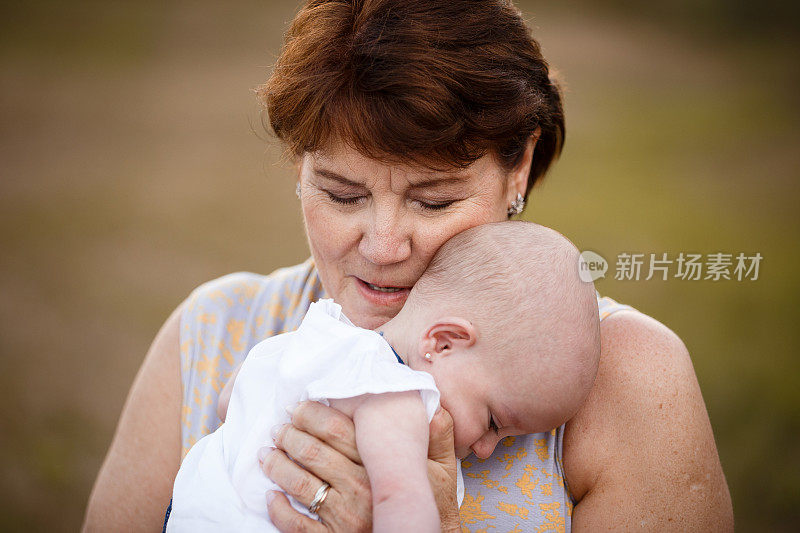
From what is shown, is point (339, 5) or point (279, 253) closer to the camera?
point (339, 5)

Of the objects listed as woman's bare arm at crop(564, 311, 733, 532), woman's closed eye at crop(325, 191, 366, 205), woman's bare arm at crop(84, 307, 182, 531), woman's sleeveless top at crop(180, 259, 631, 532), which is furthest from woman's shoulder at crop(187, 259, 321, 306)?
woman's bare arm at crop(564, 311, 733, 532)

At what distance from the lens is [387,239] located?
1.84m

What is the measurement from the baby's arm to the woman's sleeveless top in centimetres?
43

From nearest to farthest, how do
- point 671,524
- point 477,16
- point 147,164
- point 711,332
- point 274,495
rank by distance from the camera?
point 274,495 → point 671,524 → point 477,16 → point 711,332 → point 147,164

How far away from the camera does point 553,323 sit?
1.64 m

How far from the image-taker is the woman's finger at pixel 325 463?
1.57 metres

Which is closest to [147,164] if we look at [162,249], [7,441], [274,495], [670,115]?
[162,249]

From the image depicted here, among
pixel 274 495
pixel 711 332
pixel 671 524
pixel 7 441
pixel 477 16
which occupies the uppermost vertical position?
pixel 477 16

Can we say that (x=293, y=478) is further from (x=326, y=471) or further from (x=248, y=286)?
(x=248, y=286)

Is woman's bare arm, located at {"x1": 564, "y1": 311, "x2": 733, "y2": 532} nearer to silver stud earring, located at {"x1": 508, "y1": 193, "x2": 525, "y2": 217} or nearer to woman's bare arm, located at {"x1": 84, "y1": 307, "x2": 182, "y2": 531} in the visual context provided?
silver stud earring, located at {"x1": 508, "y1": 193, "x2": 525, "y2": 217}

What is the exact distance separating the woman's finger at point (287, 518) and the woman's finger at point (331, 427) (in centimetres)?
15

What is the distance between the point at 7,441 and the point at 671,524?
4.49 meters

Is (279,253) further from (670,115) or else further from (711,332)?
(670,115)

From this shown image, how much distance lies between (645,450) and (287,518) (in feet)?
2.77
